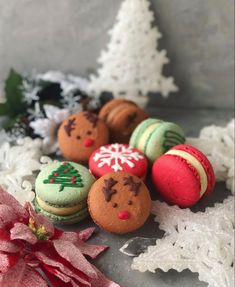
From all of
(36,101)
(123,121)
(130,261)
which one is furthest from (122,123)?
(130,261)

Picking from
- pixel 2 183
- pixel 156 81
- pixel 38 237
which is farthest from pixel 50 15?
pixel 38 237

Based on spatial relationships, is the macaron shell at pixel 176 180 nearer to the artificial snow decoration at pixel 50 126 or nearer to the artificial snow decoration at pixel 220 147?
the artificial snow decoration at pixel 220 147

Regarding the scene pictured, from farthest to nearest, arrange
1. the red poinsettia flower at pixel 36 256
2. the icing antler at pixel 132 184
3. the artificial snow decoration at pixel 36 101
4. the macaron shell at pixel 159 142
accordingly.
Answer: the artificial snow decoration at pixel 36 101
the macaron shell at pixel 159 142
the icing antler at pixel 132 184
the red poinsettia flower at pixel 36 256

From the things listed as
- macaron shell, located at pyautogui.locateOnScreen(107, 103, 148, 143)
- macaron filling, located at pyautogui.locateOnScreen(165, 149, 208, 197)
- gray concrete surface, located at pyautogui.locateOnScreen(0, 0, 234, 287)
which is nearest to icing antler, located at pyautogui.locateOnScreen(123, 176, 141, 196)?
macaron filling, located at pyautogui.locateOnScreen(165, 149, 208, 197)

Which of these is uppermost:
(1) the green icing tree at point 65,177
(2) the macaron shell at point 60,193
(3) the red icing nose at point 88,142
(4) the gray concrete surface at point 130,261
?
(3) the red icing nose at point 88,142

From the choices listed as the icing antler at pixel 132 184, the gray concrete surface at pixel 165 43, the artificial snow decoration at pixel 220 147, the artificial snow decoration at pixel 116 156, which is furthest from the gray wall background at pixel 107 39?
the icing antler at pixel 132 184

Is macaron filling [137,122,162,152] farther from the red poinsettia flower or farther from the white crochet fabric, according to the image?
the red poinsettia flower

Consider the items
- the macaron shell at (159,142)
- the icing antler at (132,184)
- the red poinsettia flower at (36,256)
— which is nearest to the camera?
the red poinsettia flower at (36,256)
